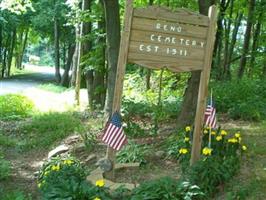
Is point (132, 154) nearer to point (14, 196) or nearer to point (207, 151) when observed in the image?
point (207, 151)

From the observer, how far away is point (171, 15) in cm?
688

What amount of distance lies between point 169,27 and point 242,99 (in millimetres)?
5446

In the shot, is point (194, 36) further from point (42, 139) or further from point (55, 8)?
point (55, 8)

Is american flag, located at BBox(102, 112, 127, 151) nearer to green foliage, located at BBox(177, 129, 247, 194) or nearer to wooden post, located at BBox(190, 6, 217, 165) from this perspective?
green foliage, located at BBox(177, 129, 247, 194)

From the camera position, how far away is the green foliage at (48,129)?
410 inches

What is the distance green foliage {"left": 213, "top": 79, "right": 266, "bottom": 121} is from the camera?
10.5m

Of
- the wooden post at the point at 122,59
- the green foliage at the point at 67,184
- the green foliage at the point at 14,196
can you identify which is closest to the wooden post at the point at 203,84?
the wooden post at the point at 122,59

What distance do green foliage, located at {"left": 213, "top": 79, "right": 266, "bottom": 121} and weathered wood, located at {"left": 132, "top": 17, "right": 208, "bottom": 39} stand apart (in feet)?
12.7

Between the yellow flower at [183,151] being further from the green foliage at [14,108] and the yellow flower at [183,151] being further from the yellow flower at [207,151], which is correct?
the green foliage at [14,108]

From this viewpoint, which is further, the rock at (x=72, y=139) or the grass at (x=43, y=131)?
the grass at (x=43, y=131)

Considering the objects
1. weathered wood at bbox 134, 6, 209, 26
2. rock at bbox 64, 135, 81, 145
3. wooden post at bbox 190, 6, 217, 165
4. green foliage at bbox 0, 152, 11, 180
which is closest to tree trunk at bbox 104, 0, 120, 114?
rock at bbox 64, 135, 81, 145

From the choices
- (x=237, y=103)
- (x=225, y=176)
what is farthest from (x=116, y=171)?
(x=237, y=103)

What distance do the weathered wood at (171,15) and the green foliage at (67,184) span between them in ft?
8.49

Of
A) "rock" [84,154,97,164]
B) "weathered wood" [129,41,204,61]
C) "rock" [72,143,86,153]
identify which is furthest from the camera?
"rock" [72,143,86,153]
